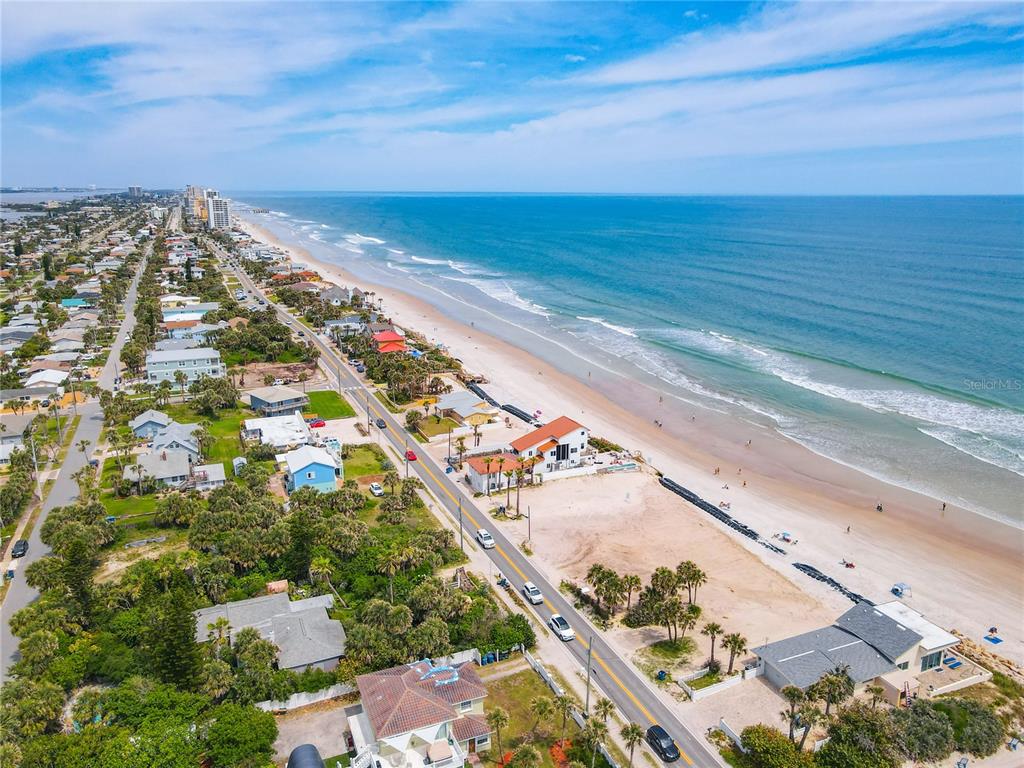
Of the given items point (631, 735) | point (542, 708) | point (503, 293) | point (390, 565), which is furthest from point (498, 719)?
point (503, 293)

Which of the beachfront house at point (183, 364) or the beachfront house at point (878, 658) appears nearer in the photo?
the beachfront house at point (878, 658)

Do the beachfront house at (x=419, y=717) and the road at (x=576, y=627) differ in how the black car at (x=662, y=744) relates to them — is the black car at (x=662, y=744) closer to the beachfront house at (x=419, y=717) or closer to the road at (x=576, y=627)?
the road at (x=576, y=627)

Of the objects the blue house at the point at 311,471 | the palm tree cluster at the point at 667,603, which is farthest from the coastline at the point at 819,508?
the blue house at the point at 311,471

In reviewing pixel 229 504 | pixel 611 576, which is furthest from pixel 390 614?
pixel 229 504

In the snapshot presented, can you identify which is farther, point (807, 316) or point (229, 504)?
point (807, 316)

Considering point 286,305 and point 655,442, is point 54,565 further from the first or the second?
point 286,305

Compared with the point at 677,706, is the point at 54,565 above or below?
above

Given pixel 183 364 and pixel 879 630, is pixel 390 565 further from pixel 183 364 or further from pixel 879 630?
pixel 183 364
